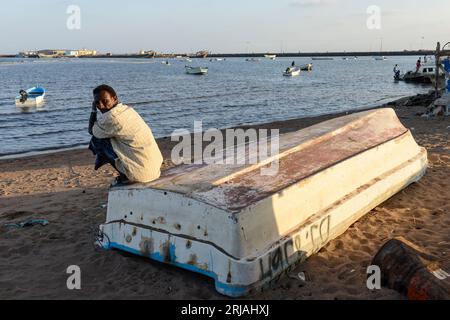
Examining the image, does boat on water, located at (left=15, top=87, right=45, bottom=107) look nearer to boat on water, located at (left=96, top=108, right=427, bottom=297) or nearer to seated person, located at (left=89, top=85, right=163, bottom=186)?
boat on water, located at (left=96, top=108, right=427, bottom=297)

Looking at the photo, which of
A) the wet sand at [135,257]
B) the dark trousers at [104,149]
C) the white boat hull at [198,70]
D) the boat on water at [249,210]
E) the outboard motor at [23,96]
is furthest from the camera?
the white boat hull at [198,70]

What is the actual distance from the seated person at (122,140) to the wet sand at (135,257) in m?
0.92

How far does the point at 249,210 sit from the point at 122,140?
1.59m

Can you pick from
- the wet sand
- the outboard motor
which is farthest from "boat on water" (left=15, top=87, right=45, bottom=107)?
the wet sand

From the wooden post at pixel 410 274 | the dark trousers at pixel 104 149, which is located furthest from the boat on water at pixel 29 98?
the wooden post at pixel 410 274

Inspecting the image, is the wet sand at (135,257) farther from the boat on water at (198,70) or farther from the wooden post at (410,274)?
the boat on water at (198,70)

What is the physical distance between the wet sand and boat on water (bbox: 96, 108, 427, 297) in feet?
0.50

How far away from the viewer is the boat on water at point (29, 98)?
25.8 metres

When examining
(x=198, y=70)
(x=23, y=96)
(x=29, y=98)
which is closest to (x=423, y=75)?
(x=29, y=98)

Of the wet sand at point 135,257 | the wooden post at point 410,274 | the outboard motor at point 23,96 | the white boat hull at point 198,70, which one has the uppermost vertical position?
the white boat hull at point 198,70

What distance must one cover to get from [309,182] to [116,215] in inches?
81.4

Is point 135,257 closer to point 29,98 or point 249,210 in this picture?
point 249,210

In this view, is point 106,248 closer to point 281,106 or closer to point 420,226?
point 420,226

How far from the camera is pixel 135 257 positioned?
473cm
